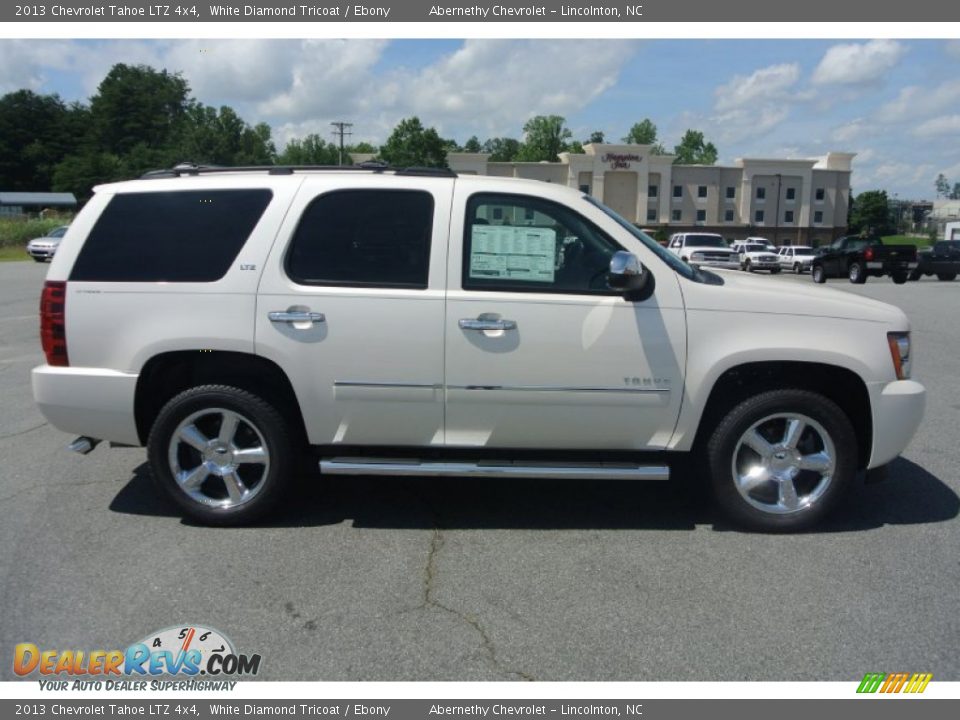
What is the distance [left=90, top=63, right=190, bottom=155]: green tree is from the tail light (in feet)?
354

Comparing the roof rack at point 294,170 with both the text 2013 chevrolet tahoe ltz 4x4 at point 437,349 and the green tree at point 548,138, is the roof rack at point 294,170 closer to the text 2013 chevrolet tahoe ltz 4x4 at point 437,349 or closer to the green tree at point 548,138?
the text 2013 chevrolet tahoe ltz 4x4 at point 437,349

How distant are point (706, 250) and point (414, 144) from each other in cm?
5479

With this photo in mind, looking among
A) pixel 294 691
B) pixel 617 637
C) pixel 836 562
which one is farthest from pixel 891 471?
pixel 294 691

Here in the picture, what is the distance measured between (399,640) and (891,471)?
158 inches

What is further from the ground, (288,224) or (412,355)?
(288,224)

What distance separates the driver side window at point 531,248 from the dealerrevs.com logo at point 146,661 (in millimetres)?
2182

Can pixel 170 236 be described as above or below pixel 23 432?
above

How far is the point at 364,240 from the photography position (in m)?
4.34

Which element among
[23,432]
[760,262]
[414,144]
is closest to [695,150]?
[414,144]

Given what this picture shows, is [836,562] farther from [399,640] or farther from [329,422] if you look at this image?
[329,422]

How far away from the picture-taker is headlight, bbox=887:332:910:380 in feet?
14.1

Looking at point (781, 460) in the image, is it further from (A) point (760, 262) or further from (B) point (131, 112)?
(B) point (131, 112)

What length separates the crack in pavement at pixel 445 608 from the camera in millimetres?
3107

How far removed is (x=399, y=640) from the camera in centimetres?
330
